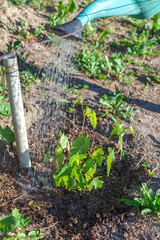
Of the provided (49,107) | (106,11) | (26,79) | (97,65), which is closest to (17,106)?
(49,107)

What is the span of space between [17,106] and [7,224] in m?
0.75

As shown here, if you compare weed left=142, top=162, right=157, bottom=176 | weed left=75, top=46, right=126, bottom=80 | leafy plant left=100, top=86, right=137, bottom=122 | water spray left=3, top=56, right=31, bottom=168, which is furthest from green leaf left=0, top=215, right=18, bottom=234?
weed left=75, top=46, right=126, bottom=80

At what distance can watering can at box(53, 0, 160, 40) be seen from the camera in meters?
1.86

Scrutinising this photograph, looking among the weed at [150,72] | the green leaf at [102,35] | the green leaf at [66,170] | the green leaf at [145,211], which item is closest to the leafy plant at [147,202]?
the green leaf at [145,211]

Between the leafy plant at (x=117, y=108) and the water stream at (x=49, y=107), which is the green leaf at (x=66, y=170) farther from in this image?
the leafy plant at (x=117, y=108)

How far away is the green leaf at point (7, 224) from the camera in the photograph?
4.71 feet

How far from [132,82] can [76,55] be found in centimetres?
83

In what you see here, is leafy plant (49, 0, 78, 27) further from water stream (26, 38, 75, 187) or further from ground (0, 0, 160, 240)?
ground (0, 0, 160, 240)

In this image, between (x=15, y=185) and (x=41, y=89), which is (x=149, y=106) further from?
(x=15, y=185)

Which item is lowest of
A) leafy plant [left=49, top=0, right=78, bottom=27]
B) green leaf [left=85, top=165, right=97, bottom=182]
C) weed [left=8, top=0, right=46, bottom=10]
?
green leaf [left=85, top=165, right=97, bottom=182]

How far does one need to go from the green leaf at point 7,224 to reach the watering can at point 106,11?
50.7 inches

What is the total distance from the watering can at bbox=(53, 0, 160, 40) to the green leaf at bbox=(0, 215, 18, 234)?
1.29 meters

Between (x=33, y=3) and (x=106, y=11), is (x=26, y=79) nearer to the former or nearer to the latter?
(x=106, y=11)

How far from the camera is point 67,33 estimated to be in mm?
1822
